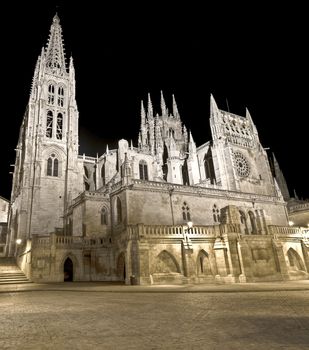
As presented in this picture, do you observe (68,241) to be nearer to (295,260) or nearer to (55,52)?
(295,260)

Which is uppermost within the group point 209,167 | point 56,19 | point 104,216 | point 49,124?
point 56,19

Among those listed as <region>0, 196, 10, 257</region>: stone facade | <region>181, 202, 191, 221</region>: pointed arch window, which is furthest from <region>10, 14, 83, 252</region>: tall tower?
<region>181, 202, 191, 221</region>: pointed arch window

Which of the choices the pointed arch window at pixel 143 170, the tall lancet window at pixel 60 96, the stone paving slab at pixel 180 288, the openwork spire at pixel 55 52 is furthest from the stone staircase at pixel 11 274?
the openwork spire at pixel 55 52

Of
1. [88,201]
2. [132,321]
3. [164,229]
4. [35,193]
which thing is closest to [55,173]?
[35,193]

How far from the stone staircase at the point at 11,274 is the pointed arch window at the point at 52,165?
542 inches

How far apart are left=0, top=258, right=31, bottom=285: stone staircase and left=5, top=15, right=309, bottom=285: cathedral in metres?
0.57

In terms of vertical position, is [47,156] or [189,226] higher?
[47,156]

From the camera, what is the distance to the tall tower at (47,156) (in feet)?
118

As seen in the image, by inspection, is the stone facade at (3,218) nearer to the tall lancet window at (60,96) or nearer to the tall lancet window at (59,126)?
the tall lancet window at (59,126)

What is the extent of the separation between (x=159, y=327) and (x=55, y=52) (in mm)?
54474

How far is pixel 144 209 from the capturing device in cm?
2666

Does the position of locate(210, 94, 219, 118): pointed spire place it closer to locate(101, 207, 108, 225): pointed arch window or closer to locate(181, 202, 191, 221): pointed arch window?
locate(181, 202, 191, 221): pointed arch window

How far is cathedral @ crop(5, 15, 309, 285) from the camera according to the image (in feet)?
65.8

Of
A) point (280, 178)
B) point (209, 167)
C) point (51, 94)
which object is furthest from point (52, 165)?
point (280, 178)
